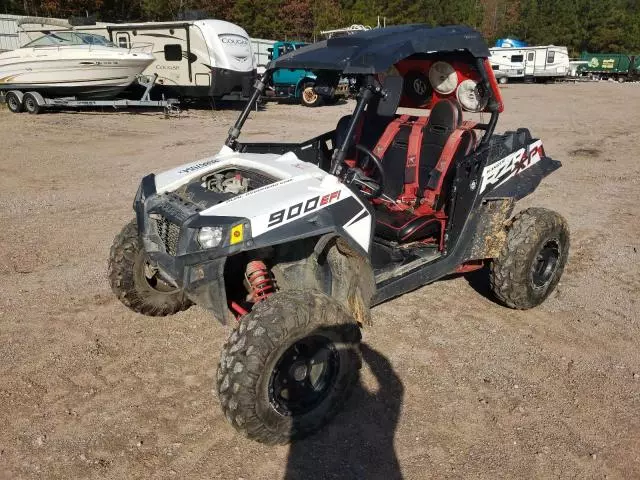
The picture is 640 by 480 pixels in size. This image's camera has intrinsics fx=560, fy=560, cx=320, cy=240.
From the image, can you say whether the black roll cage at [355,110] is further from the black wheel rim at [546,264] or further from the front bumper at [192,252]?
the black wheel rim at [546,264]

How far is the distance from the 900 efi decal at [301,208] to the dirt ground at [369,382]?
117cm

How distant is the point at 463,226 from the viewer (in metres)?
4.02

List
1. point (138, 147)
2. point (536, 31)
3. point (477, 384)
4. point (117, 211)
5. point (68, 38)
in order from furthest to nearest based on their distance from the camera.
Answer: point (536, 31) → point (68, 38) → point (138, 147) → point (117, 211) → point (477, 384)

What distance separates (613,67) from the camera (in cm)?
4325

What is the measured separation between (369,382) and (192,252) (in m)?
1.41

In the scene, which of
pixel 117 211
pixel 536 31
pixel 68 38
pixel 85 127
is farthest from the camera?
pixel 536 31

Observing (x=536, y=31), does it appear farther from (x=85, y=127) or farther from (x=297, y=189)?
→ (x=297, y=189)

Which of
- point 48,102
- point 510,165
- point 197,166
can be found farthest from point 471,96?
point 48,102

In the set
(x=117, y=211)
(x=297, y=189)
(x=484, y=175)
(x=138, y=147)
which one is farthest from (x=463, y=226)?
(x=138, y=147)

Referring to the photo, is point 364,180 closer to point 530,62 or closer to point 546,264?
point 546,264

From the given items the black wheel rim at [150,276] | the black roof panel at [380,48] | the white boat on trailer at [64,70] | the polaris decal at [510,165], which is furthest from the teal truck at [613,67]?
the black wheel rim at [150,276]

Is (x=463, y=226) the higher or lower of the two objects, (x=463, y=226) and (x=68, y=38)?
the lower

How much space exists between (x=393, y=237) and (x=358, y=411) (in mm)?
1319

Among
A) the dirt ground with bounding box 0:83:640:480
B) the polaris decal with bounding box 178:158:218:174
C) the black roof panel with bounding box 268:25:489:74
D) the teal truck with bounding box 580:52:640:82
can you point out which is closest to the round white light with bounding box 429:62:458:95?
the black roof panel with bounding box 268:25:489:74
